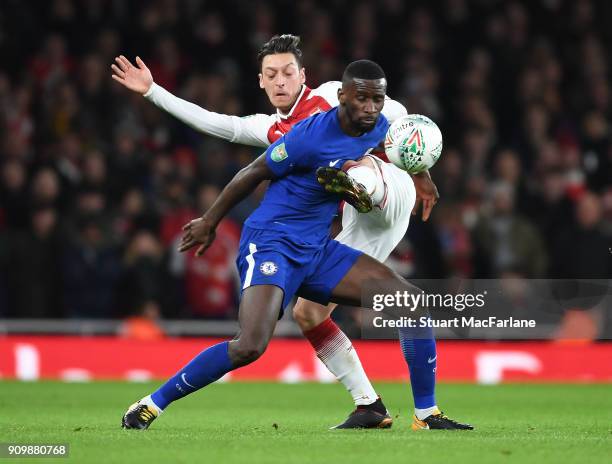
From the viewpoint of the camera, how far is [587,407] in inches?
391

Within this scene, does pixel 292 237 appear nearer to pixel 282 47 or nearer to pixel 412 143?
pixel 412 143

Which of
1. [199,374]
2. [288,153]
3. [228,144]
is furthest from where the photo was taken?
[228,144]

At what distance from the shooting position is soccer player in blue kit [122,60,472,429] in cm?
707

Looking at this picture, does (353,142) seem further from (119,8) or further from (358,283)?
(119,8)

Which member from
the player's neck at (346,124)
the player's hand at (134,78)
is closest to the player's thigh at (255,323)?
the player's neck at (346,124)

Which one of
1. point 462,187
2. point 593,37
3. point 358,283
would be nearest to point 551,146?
point 462,187

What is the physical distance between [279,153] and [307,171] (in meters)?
0.23

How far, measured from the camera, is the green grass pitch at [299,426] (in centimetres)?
607

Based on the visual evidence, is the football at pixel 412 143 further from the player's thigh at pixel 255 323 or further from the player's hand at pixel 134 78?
the player's hand at pixel 134 78

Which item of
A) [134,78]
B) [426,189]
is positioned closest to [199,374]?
[426,189]

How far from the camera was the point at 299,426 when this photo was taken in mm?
7965

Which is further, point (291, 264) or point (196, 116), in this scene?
point (196, 116)

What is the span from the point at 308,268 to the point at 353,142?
767mm

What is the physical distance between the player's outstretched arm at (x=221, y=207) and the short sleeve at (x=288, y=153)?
0.16ft
